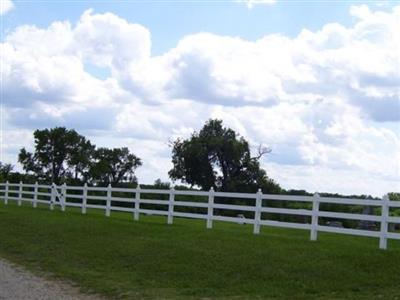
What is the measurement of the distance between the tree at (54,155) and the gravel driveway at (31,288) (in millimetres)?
64464

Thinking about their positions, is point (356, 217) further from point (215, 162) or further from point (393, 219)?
point (215, 162)

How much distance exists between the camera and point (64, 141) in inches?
3093

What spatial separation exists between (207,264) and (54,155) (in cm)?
6741

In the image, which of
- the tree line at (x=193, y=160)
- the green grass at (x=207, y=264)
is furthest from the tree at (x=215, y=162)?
the green grass at (x=207, y=264)

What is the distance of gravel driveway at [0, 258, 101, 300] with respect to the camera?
10.4 meters

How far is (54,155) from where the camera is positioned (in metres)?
78.2

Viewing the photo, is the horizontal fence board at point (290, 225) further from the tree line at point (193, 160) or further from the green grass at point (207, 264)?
the tree line at point (193, 160)

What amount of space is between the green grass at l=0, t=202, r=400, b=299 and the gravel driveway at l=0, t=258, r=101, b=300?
0.43m

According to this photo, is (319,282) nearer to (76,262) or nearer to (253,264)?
(253,264)

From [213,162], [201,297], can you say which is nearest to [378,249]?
[201,297]

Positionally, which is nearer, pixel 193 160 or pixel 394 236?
pixel 394 236

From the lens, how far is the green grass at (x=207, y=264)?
1098 cm

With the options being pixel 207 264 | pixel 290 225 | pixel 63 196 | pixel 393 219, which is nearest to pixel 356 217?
pixel 393 219

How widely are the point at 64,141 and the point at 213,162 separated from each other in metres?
19.0
